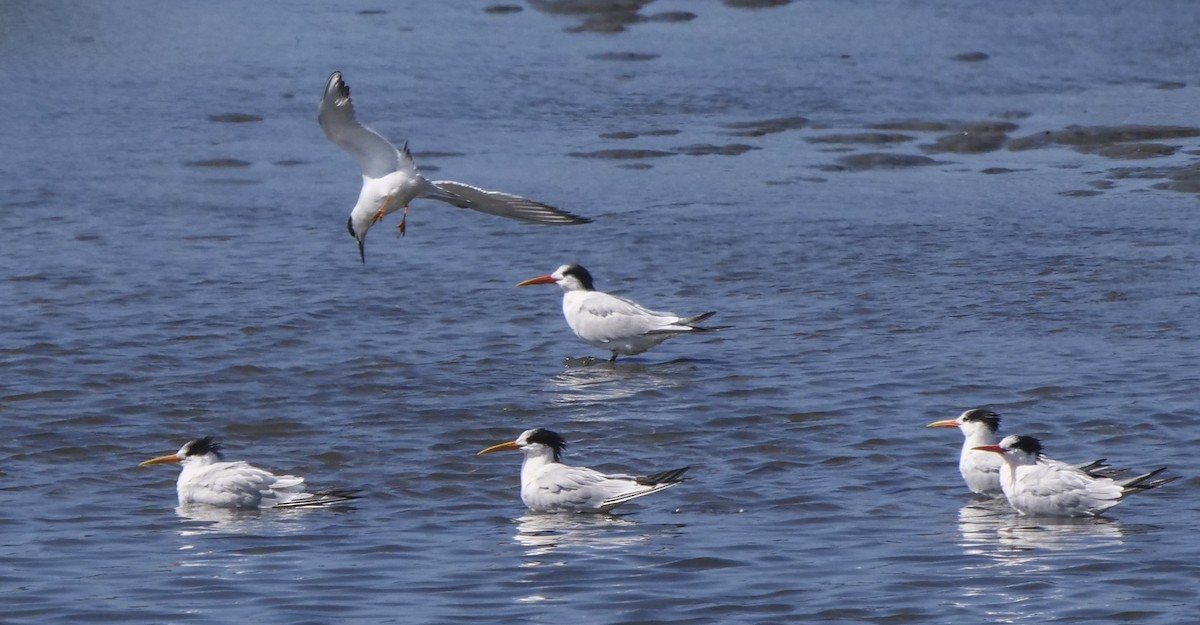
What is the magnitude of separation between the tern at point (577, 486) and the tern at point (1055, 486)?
5.23ft

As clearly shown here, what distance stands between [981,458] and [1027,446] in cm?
26

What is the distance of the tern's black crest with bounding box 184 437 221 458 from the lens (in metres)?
9.97

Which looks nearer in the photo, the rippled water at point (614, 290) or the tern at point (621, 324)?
the rippled water at point (614, 290)

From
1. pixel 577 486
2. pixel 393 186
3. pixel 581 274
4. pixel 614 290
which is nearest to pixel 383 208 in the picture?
pixel 393 186

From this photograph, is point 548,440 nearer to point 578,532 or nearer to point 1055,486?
point 578,532

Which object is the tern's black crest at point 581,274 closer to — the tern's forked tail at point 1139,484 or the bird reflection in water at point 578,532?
the bird reflection in water at point 578,532

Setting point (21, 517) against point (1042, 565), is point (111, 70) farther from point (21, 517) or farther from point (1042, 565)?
point (1042, 565)

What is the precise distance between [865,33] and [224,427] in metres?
14.6

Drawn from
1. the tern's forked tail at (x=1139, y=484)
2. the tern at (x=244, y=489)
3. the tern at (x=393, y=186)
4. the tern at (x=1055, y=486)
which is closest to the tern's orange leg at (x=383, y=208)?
the tern at (x=393, y=186)

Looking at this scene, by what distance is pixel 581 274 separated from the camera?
1359 centimetres

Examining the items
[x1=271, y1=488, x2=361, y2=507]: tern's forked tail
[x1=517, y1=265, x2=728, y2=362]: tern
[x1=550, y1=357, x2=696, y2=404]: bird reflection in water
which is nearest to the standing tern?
[x1=550, y1=357, x2=696, y2=404]: bird reflection in water

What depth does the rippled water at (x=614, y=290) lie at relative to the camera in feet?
28.4

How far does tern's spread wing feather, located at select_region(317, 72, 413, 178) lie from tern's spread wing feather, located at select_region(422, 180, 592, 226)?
15.5 inches

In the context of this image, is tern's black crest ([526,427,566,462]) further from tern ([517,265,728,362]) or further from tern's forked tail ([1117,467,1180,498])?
tern ([517,265,728,362])
